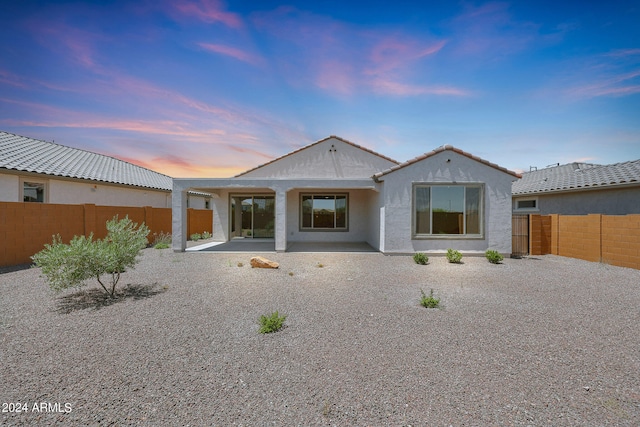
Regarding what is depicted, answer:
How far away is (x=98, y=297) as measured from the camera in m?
5.88

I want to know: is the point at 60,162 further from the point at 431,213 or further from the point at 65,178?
the point at 431,213

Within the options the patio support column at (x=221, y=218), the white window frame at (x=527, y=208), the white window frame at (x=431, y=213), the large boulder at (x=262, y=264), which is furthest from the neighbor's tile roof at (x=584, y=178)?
the patio support column at (x=221, y=218)

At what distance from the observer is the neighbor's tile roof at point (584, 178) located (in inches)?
487

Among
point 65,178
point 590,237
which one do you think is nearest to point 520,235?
point 590,237

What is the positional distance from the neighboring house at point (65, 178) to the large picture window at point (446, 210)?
16360mm

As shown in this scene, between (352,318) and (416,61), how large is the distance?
1023 centimetres

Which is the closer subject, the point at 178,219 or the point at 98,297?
the point at 98,297

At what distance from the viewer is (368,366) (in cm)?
324

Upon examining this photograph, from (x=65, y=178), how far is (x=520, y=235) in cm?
2115

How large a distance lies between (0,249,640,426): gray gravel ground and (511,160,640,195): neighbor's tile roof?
8819mm

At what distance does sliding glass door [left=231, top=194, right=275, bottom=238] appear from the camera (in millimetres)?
16344

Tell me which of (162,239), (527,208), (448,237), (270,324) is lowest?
(270,324)

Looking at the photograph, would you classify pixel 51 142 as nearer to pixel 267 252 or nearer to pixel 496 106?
pixel 267 252

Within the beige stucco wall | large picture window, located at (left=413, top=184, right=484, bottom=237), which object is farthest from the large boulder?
the beige stucco wall
